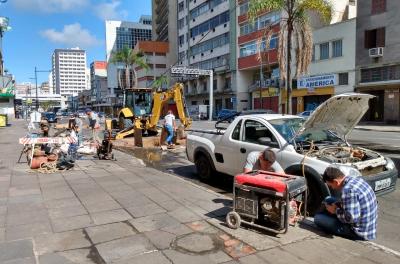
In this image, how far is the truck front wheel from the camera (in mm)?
8930

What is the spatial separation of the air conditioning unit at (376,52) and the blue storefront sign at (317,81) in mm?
4225

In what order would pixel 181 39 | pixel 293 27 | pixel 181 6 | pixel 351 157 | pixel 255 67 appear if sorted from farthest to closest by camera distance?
1. pixel 181 39
2. pixel 181 6
3. pixel 255 67
4. pixel 293 27
5. pixel 351 157

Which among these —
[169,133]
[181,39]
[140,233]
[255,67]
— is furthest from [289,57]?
[181,39]

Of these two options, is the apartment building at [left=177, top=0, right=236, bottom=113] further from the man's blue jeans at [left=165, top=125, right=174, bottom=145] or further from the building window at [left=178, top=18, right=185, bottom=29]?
the man's blue jeans at [left=165, top=125, right=174, bottom=145]

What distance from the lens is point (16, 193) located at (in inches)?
293

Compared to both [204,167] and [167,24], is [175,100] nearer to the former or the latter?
[204,167]

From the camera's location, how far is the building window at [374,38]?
100ft

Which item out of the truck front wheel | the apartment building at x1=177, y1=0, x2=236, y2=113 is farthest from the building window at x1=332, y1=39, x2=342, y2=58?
the truck front wheel

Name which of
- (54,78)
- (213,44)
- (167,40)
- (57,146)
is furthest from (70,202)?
(54,78)

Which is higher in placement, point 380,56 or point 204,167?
point 380,56

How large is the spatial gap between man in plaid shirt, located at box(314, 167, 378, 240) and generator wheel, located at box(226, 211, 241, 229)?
1.23 metres

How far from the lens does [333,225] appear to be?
16.6 feet

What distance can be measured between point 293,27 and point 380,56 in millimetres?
16499

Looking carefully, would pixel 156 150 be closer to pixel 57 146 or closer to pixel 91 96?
pixel 57 146
